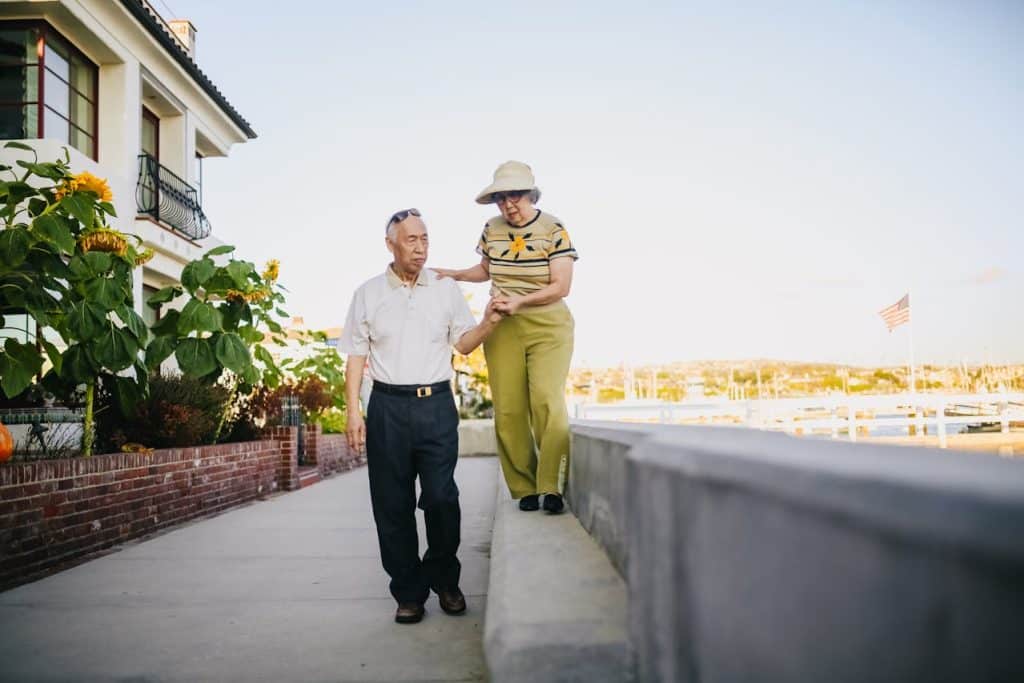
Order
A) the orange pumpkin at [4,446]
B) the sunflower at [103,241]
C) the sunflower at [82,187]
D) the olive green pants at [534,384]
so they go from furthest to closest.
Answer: the sunflower at [103,241] → the sunflower at [82,187] → the orange pumpkin at [4,446] → the olive green pants at [534,384]

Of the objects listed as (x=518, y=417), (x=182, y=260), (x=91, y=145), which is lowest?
(x=518, y=417)

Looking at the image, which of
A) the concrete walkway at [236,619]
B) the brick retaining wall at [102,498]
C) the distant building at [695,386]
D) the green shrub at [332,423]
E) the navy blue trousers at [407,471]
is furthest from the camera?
the distant building at [695,386]

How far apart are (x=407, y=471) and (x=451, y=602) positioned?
683mm

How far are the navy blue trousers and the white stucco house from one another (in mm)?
9911

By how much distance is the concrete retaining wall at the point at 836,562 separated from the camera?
78cm

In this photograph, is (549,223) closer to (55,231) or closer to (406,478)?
(406,478)

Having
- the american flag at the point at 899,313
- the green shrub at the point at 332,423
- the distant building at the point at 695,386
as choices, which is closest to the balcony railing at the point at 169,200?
the green shrub at the point at 332,423

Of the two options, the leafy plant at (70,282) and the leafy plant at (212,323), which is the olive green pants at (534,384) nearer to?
the leafy plant at (70,282)

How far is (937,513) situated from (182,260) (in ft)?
52.3

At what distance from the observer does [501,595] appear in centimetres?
270

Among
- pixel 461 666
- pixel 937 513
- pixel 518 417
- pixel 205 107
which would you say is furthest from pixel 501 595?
pixel 205 107

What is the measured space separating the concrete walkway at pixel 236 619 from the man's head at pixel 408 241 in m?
1.65

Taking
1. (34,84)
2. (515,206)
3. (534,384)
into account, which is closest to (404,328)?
(534,384)

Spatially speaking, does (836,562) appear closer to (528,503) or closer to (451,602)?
(451,602)
